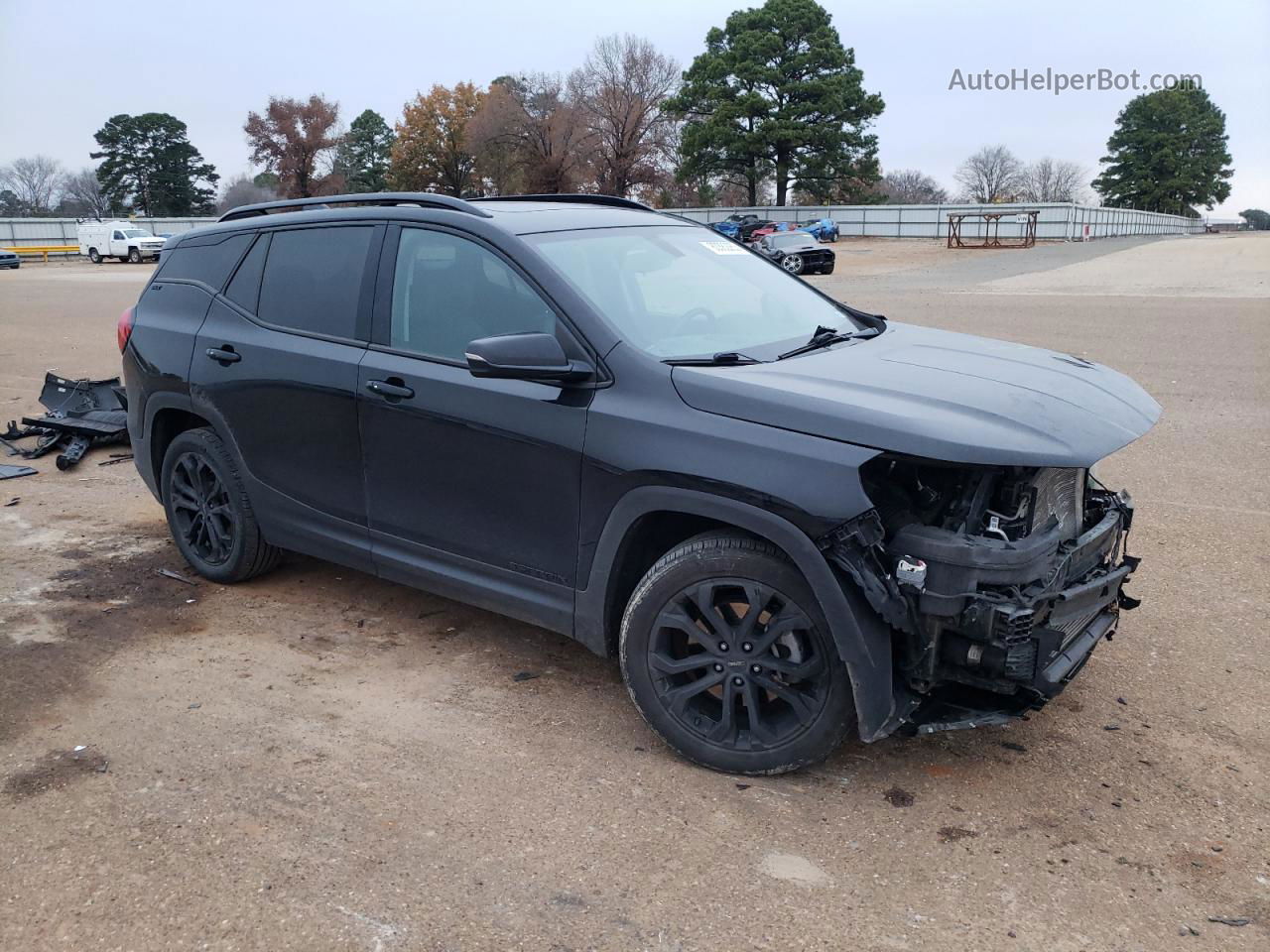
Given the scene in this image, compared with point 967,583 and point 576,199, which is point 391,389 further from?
point 967,583

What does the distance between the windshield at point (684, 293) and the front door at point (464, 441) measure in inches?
9.6

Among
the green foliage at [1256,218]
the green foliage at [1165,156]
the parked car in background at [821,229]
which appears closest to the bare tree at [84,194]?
the parked car in background at [821,229]

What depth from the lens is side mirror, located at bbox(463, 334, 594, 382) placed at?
338 centimetres

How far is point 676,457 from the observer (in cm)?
327

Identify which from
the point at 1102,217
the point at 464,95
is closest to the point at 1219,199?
the point at 1102,217

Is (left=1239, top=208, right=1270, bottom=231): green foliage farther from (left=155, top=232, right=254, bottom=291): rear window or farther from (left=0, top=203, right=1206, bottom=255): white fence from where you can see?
(left=155, top=232, right=254, bottom=291): rear window

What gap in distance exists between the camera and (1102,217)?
55688 millimetres

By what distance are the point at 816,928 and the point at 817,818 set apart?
512 millimetres

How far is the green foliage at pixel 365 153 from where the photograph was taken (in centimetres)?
9394

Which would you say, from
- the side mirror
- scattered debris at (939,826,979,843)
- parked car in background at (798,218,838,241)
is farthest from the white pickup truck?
scattered debris at (939,826,979,843)

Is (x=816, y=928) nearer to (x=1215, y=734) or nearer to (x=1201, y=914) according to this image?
(x=1201, y=914)

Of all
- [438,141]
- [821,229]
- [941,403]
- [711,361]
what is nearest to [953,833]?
[941,403]

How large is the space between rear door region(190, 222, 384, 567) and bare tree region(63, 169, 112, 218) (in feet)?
317

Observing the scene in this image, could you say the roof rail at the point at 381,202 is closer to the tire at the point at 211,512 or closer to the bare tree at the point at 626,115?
the tire at the point at 211,512
